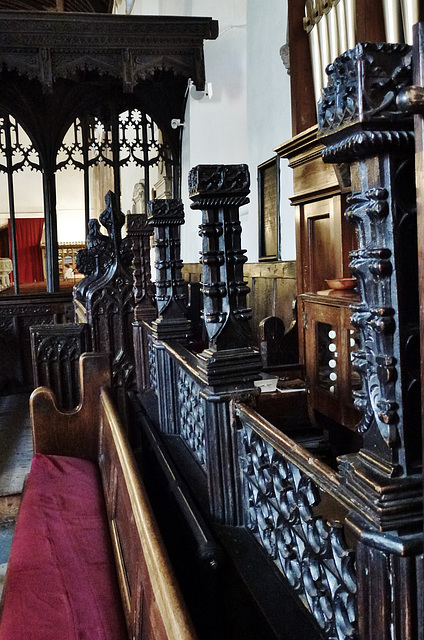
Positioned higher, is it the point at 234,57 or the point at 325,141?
the point at 234,57

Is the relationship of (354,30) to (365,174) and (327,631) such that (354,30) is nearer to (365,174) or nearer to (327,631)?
(365,174)

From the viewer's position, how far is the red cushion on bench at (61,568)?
4.66 feet

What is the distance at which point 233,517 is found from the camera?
6.42 ft

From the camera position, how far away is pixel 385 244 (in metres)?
0.97

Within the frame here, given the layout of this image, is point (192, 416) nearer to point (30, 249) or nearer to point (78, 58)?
point (78, 58)

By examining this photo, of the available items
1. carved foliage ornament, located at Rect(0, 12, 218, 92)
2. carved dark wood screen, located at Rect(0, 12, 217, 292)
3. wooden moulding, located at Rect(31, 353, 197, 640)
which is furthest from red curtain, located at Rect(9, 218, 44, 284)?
wooden moulding, located at Rect(31, 353, 197, 640)

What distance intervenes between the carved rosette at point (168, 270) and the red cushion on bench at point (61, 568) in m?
0.98

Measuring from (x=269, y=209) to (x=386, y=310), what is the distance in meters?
4.82

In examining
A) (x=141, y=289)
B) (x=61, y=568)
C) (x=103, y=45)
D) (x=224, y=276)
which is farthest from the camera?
(x=103, y=45)

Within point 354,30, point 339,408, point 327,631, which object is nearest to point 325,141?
point 327,631

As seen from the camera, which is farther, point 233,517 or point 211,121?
point 211,121

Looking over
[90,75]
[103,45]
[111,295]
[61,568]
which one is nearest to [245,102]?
[103,45]

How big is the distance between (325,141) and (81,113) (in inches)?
257

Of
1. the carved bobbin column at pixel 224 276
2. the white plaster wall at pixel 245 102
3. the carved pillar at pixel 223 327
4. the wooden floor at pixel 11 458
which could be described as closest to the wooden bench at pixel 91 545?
the carved pillar at pixel 223 327
